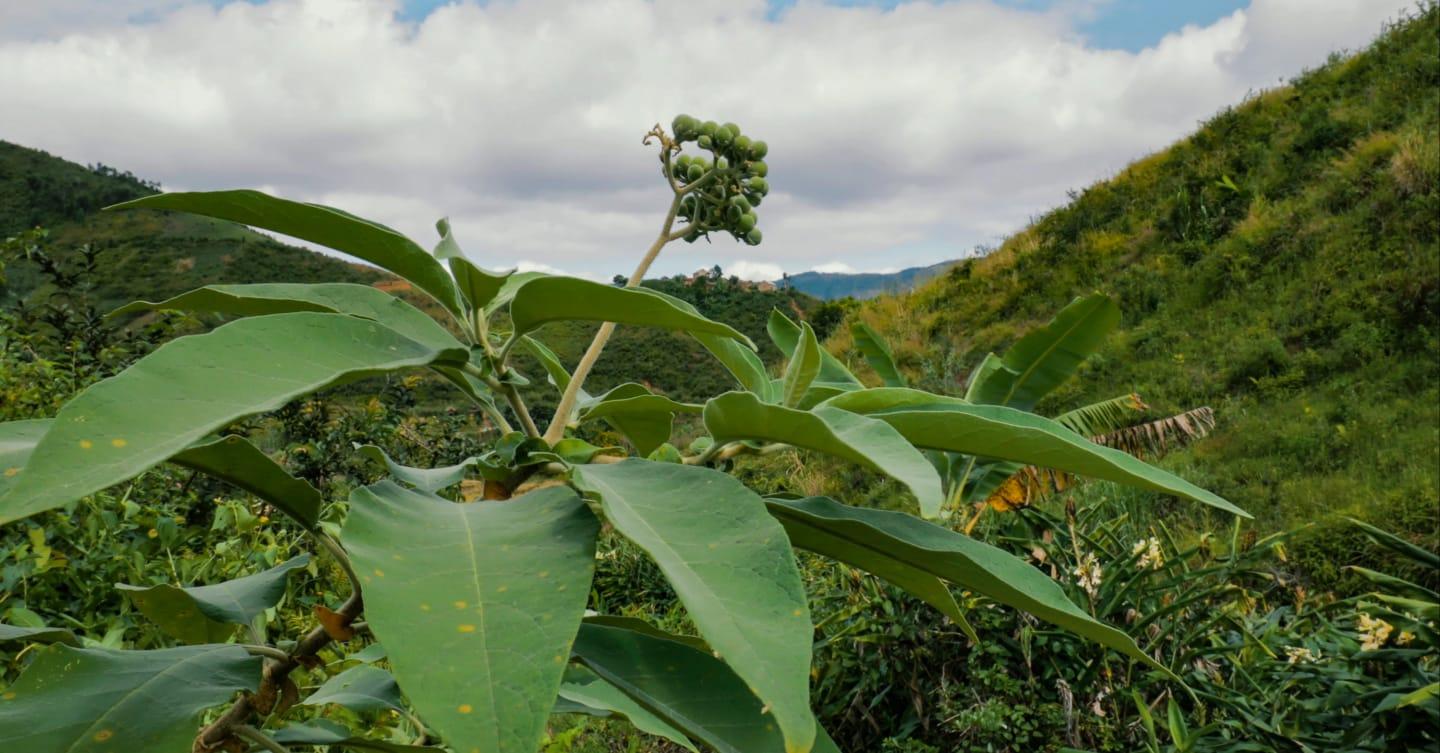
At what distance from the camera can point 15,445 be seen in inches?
21.6

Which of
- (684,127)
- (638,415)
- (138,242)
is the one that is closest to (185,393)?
(638,415)

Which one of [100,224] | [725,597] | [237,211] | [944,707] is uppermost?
[100,224]

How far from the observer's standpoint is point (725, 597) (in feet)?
1.30

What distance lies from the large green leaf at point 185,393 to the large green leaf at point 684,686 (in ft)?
0.98

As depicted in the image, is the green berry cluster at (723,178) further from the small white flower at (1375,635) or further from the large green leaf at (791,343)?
the small white flower at (1375,635)

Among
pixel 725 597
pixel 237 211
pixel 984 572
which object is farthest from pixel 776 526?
pixel 237 211

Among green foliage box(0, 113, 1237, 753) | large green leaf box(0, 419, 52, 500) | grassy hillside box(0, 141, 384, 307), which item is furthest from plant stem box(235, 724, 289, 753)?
grassy hillside box(0, 141, 384, 307)

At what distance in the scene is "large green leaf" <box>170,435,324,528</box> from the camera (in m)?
0.65

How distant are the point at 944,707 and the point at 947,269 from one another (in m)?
12.4

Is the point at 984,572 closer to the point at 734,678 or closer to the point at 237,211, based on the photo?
the point at 734,678

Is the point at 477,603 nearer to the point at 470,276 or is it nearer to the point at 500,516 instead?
the point at 500,516

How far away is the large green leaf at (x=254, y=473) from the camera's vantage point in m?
0.65

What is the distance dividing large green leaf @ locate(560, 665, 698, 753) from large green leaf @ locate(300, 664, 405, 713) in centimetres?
17

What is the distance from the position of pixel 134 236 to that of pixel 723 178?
34648 millimetres
